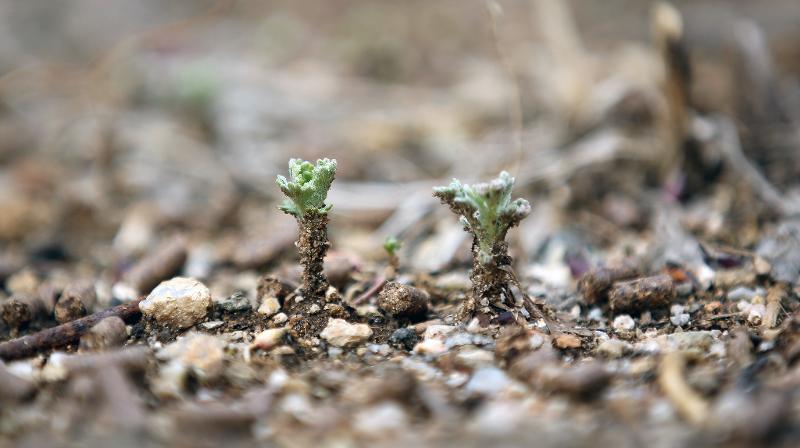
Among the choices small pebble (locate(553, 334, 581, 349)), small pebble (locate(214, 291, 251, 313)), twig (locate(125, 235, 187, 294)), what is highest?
twig (locate(125, 235, 187, 294))

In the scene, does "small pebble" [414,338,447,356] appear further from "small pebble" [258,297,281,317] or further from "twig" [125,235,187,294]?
"twig" [125,235,187,294]

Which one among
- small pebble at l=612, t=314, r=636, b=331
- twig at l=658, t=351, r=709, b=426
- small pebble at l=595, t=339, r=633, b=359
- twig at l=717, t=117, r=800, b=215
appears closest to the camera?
twig at l=658, t=351, r=709, b=426

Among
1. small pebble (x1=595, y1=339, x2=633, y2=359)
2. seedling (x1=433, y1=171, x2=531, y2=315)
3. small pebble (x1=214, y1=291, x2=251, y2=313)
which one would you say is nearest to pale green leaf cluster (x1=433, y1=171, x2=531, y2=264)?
seedling (x1=433, y1=171, x2=531, y2=315)

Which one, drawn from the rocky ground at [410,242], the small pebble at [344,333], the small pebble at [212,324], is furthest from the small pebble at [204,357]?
the small pebble at [344,333]

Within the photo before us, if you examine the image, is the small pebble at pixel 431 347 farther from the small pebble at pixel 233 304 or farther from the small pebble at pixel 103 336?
the small pebble at pixel 103 336

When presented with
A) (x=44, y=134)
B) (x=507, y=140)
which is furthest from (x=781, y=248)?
(x=44, y=134)

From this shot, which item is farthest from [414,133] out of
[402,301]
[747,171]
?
[402,301]

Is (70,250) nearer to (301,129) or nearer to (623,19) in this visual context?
(301,129)
